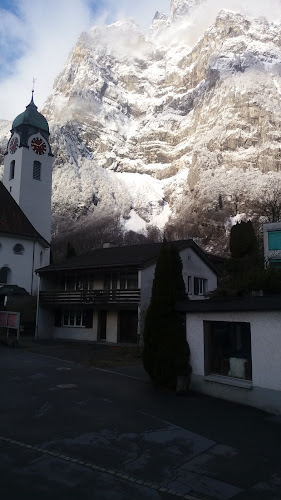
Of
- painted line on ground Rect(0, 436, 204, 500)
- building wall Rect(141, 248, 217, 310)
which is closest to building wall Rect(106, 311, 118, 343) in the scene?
building wall Rect(141, 248, 217, 310)

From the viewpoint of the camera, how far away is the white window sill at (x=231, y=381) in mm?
10078

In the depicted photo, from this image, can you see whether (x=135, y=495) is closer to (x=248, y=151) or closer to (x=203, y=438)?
(x=203, y=438)

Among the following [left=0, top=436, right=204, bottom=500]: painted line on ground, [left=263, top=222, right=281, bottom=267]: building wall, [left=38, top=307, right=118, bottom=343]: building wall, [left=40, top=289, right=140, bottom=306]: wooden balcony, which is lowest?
[left=0, top=436, right=204, bottom=500]: painted line on ground

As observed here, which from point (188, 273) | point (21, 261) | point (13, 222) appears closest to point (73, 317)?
point (188, 273)

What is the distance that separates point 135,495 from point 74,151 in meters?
166

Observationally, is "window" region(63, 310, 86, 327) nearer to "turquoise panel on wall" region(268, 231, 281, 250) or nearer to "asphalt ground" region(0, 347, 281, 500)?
"turquoise panel on wall" region(268, 231, 281, 250)

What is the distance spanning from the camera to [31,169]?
51375 millimetres

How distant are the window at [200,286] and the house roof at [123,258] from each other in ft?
4.74

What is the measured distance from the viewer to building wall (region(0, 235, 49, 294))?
38938 mm

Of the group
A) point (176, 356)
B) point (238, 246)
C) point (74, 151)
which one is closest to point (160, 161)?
point (74, 151)

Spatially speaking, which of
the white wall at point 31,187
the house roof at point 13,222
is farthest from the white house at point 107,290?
the white wall at point 31,187

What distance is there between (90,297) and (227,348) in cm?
1554

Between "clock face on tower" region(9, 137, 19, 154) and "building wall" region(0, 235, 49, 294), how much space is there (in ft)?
52.8

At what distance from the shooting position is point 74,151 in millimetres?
164125
